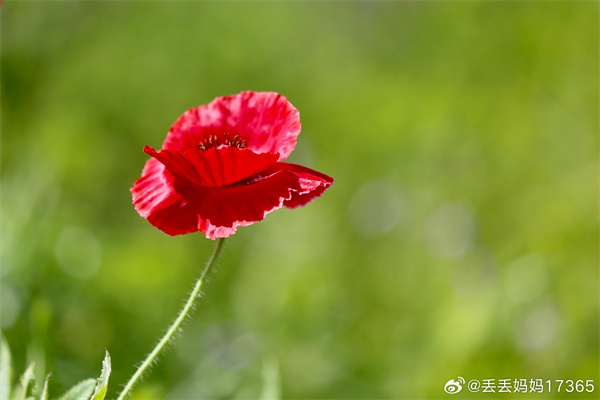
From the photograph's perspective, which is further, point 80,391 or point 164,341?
point 80,391

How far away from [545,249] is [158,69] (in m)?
1.61

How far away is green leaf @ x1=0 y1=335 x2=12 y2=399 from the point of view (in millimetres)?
657

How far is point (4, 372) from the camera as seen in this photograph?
675mm

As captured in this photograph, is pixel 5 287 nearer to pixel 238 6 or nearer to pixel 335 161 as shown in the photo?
pixel 335 161

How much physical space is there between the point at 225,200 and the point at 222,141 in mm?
112

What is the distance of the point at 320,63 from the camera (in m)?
3.15

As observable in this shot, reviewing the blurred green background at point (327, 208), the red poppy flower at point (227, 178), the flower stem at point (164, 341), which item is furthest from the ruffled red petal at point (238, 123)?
the blurred green background at point (327, 208)

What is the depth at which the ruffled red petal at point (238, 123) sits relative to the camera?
2.21ft

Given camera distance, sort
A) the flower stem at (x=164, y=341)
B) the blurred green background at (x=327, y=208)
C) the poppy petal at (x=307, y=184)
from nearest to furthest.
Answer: the flower stem at (x=164, y=341) → the poppy petal at (x=307, y=184) → the blurred green background at (x=327, y=208)

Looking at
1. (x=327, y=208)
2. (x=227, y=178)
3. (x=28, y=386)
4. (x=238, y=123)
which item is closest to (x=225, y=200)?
(x=227, y=178)

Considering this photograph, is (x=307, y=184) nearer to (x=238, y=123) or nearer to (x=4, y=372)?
(x=238, y=123)

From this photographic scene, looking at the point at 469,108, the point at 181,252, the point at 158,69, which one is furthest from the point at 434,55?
the point at 181,252

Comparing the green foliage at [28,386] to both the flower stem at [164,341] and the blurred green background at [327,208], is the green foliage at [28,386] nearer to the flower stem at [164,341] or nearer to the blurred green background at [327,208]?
the flower stem at [164,341]

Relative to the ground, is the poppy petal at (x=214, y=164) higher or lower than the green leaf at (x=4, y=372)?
higher
